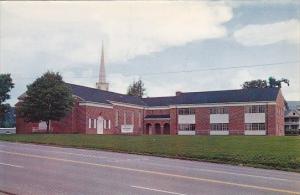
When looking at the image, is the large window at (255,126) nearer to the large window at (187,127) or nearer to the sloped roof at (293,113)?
the large window at (187,127)

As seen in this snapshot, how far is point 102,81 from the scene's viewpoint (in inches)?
3595

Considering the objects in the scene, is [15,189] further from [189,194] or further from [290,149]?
[290,149]

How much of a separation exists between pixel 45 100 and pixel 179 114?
32434 millimetres

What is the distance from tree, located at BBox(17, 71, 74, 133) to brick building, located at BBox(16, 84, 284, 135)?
7779 millimetres

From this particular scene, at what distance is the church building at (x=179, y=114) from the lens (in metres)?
62.4

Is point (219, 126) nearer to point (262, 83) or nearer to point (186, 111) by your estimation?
point (186, 111)

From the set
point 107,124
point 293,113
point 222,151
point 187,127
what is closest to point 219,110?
point 187,127

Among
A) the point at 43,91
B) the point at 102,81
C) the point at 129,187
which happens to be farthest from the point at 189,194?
the point at 102,81

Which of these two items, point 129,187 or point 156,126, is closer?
point 129,187

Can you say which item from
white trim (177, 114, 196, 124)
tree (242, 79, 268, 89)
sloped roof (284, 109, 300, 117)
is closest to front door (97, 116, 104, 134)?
white trim (177, 114, 196, 124)

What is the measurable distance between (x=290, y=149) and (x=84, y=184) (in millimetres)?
19175

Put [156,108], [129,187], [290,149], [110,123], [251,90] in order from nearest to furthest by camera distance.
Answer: [129,187]
[290,149]
[110,123]
[251,90]
[156,108]

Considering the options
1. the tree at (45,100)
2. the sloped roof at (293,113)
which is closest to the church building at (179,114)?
the tree at (45,100)

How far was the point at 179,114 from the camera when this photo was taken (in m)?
80.2
